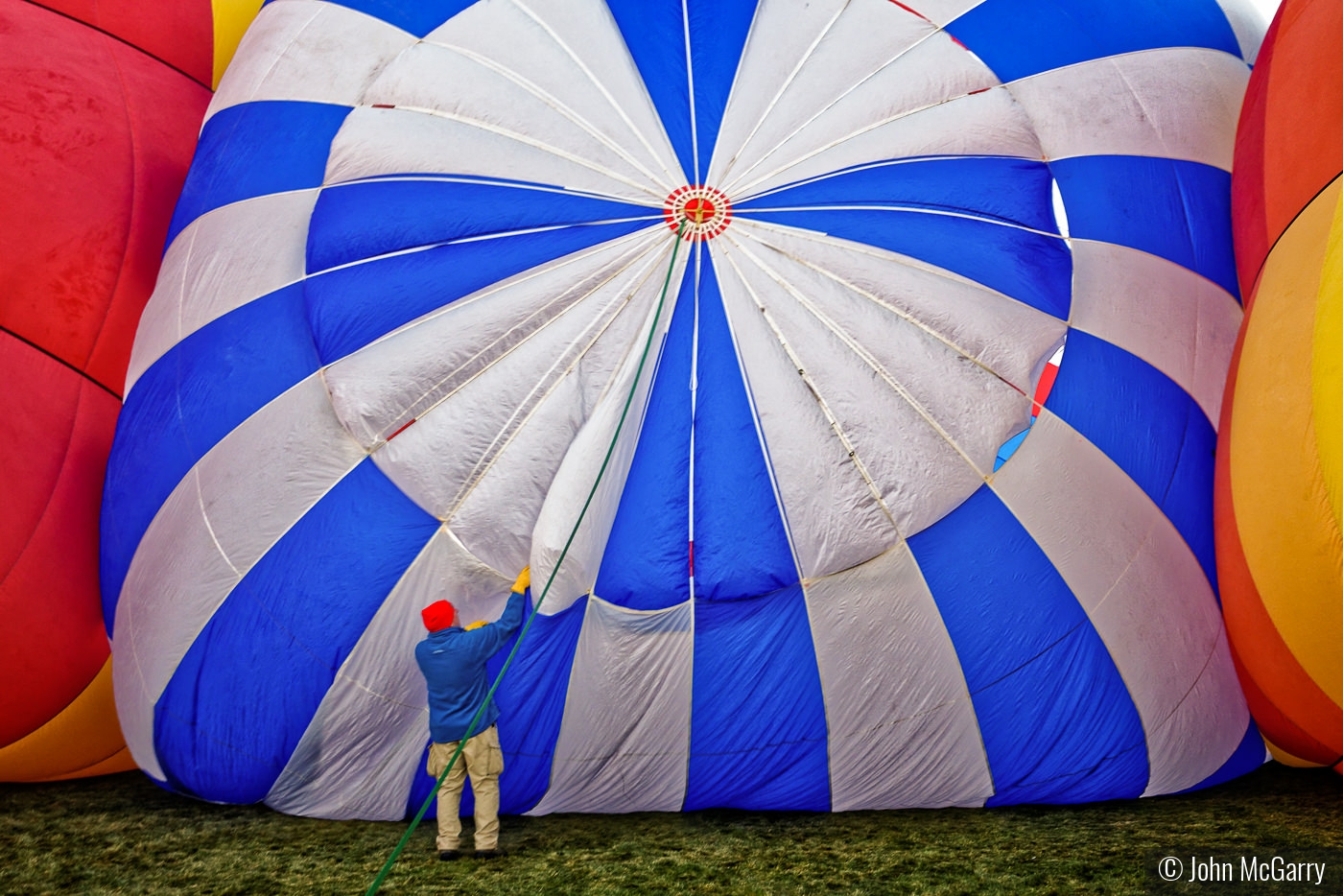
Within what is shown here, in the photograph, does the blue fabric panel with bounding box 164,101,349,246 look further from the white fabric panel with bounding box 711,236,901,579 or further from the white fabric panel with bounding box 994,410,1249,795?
the white fabric panel with bounding box 994,410,1249,795

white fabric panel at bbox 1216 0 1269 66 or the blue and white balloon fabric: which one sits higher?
white fabric panel at bbox 1216 0 1269 66

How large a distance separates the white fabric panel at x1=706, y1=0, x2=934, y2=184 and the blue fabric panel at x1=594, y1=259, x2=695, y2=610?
0.47m

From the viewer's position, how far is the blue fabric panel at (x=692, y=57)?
11.4 feet

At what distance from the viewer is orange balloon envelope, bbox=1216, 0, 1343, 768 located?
2936mm

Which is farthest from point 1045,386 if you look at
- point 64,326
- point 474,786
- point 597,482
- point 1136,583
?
point 64,326

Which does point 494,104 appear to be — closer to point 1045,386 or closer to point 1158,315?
point 1045,386

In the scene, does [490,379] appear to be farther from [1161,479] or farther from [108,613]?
[1161,479]

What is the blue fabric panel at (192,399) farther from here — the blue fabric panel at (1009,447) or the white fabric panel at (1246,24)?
the white fabric panel at (1246,24)

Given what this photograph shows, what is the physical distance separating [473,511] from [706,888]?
123 cm

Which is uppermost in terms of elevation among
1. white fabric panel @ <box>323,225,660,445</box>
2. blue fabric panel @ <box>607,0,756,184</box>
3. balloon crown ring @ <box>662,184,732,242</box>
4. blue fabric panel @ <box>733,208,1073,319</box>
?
blue fabric panel @ <box>607,0,756,184</box>

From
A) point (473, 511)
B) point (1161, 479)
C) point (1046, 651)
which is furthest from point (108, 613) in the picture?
point (1161, 479)

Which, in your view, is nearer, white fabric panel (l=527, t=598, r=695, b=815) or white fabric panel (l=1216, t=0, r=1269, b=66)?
white fabric panel (l=527, t=598, r=695, b=815)

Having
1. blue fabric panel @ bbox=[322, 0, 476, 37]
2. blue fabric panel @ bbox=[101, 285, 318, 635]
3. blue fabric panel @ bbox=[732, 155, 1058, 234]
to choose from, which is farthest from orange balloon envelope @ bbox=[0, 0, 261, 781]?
blue fabric panel @ bbox=[732, 155, 1058, 234]

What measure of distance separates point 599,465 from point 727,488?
39 cm
